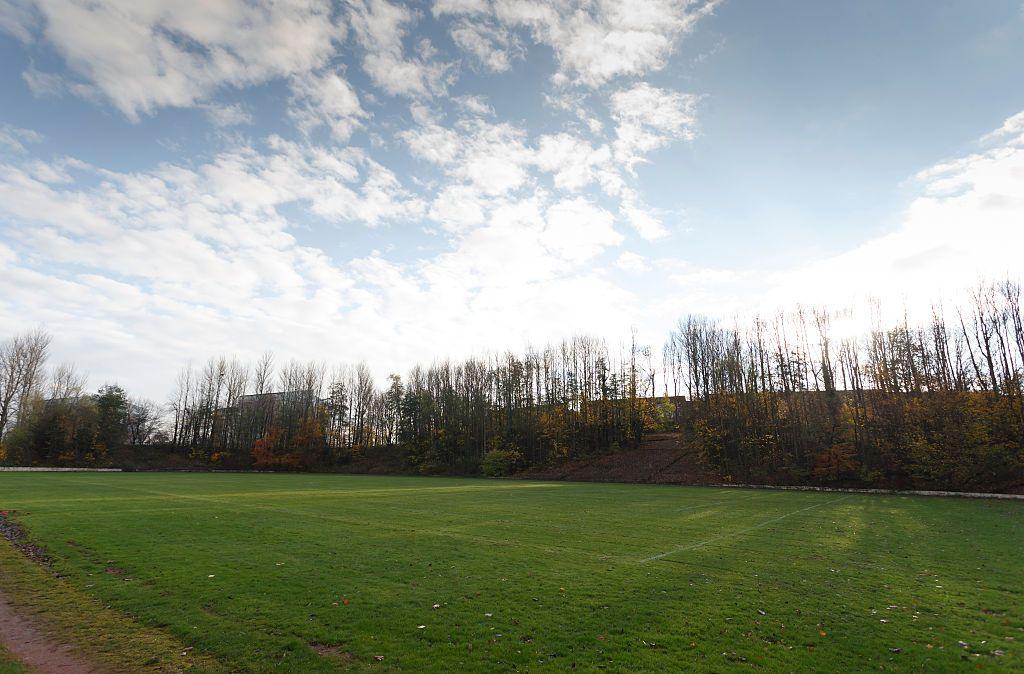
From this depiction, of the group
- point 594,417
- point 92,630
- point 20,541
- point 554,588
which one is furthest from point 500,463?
A: point 92,630

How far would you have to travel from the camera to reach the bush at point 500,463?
6019cm

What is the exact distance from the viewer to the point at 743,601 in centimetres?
954

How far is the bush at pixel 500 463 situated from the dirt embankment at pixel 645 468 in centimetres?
171

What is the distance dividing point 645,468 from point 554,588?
45615mm

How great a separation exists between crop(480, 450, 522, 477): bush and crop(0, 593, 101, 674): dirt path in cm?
5315

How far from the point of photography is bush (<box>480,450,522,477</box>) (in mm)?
60188

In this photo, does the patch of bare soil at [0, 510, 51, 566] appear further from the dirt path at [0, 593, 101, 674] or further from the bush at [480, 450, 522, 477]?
the bush at [480, 450, 522, 477]

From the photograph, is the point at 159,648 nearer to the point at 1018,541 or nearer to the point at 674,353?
the point at 1018,541

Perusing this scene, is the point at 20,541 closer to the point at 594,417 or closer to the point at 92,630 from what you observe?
the point at 92,630

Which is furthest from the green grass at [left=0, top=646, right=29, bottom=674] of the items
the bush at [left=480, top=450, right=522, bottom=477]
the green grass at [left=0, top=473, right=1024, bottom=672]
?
the bush at [left=480, top=450, right=522, bottom=477]

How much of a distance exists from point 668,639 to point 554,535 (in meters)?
9.49

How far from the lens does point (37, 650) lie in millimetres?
7281

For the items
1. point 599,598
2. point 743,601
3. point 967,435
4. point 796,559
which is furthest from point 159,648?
point 967,435

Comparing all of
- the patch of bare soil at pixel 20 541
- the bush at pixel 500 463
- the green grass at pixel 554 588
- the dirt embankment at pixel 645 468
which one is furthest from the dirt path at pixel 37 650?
the bush at pixel 500 463
